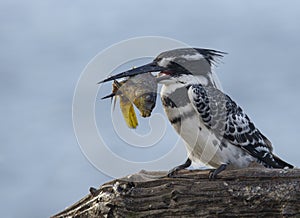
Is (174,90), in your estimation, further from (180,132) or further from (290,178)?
(290,178)

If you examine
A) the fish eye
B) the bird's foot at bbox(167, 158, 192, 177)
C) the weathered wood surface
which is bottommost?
the weathered wood surface

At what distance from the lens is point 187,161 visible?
6965 mm

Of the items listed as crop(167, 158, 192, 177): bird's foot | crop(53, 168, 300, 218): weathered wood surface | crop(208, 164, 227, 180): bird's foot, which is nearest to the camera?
crop(53, 168, 300, 218): weathered wood surface

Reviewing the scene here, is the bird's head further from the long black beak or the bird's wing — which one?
the bird's wing

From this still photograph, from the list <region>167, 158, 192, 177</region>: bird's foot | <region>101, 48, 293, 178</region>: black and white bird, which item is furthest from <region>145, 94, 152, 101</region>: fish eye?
<region>167, 158, 192, 177</region>: bird's foot

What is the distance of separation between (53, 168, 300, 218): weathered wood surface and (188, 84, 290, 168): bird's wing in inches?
29.2

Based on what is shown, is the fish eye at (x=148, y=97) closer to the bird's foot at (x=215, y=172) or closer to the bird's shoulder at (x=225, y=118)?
the bird's shoulder at (x=225, y=118)

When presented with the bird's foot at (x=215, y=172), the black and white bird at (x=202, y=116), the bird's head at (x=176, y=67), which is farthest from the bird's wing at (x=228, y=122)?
the bird's foot at (x=215, y=172)

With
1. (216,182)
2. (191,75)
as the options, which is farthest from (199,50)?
(216,182)

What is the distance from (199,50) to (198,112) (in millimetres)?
824

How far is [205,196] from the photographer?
19.6 feet

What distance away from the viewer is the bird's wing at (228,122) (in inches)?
265

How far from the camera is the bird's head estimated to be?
675 centimetres

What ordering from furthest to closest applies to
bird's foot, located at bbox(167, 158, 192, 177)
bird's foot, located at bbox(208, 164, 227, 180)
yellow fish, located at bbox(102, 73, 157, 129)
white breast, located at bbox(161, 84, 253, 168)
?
1. white breast, located at bbox(161, 84, 253, 168)
2. yellow fish, located at bbox(102, 73, 157, 129)
3. bird's foot, located at bbox(167, 158, 192, 177)
4. bird's foot, located at bbox(208, 164, 227, 180)
